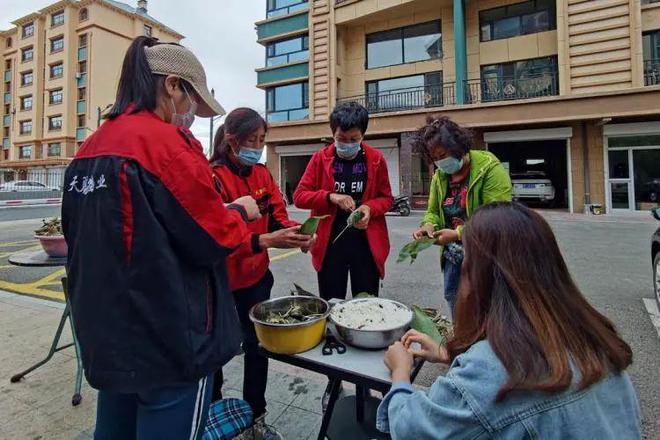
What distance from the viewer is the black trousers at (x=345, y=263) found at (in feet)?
8.15

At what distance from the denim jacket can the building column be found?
1508 centimetres

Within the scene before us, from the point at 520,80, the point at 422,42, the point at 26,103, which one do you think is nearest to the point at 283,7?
the point at 422,42

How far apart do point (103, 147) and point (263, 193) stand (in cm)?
111

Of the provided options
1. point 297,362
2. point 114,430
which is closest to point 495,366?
point 297,362

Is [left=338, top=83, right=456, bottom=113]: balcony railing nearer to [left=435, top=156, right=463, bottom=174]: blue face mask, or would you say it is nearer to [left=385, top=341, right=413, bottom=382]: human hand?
[left=435, top=156, right=463, bottom=174]: blue face mask

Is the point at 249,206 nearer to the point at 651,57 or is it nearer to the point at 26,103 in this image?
the point at 651,57

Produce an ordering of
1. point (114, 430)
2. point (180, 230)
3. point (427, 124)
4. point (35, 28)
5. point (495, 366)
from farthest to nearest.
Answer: point (35, 28)
point (427, 124)
point (114, 430)
point (180, 230)
point (495, 366)

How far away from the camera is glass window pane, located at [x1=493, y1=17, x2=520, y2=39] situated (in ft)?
47.4

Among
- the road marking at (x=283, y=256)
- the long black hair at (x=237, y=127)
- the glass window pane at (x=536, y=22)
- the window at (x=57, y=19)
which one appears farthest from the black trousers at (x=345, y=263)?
the window at (x=57, y=19)

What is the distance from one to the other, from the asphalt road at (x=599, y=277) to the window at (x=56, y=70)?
2954cm

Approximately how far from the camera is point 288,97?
1867cm

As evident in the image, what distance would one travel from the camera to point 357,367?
1.33 m

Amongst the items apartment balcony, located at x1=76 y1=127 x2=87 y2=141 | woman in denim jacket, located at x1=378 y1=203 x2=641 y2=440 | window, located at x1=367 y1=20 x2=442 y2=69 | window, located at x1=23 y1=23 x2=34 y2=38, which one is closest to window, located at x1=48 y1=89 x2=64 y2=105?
apartment balcony, located at x1=76 y1=127 x2=87 y2=141

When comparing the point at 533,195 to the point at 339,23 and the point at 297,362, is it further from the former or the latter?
the point at 297,362
